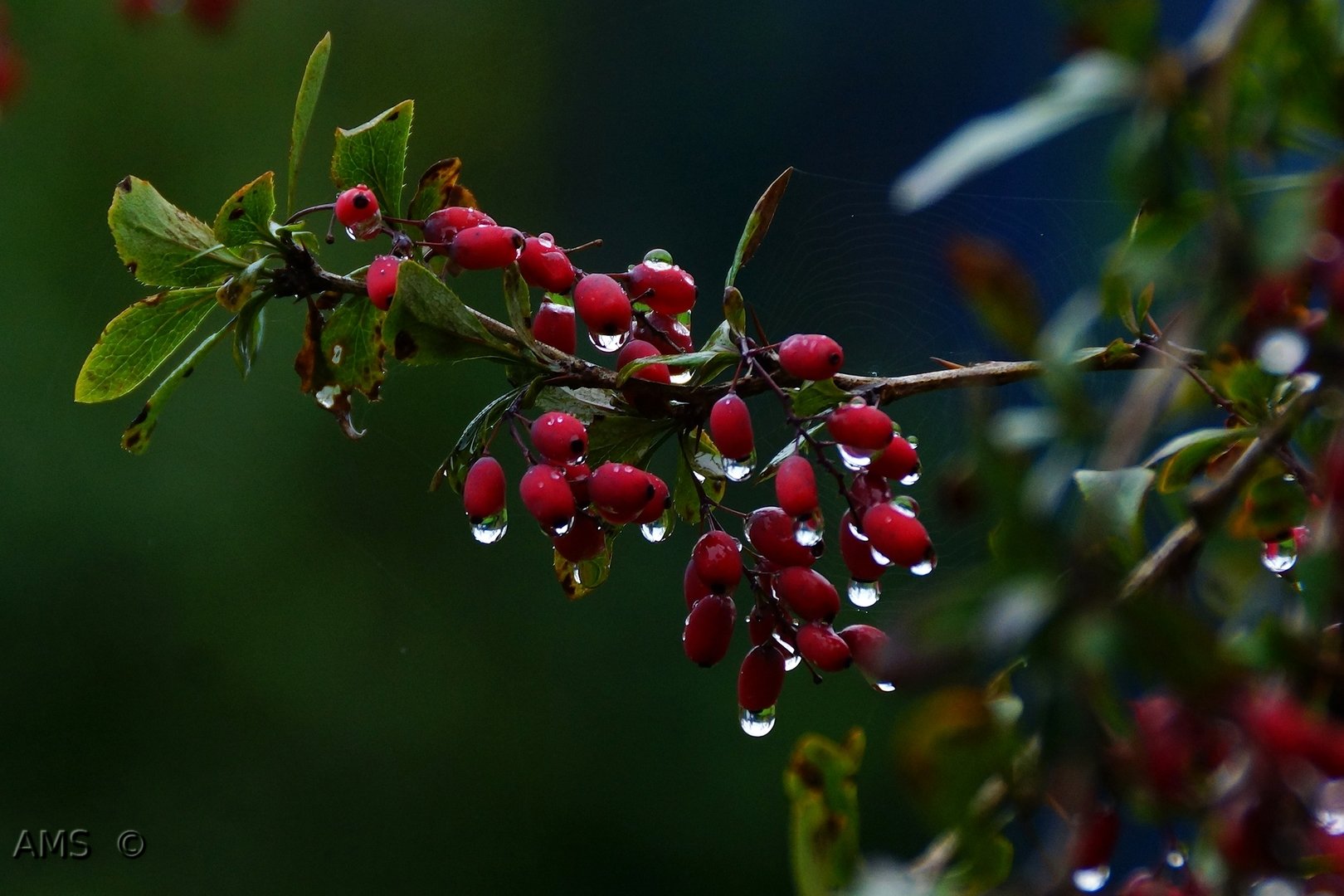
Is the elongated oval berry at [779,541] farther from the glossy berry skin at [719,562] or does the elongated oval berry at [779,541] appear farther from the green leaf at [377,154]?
the green leaf at [377,154]

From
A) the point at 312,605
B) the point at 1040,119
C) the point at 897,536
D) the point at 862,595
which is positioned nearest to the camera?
the point at 1040,119

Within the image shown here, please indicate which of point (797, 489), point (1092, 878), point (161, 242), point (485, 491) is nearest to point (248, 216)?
point (161, 242)

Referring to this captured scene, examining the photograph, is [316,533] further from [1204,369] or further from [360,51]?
[1204,369]

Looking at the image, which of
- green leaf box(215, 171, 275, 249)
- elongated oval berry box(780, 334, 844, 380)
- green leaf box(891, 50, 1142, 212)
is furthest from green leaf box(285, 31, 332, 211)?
green leaf box(891, 50, 1142, 212)

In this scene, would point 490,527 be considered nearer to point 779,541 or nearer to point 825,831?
point 779,541

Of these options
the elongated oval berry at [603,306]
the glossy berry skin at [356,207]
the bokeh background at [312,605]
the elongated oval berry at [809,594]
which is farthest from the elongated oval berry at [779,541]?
the bokeh background at [312,605]

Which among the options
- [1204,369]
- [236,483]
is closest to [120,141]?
[236,483]
